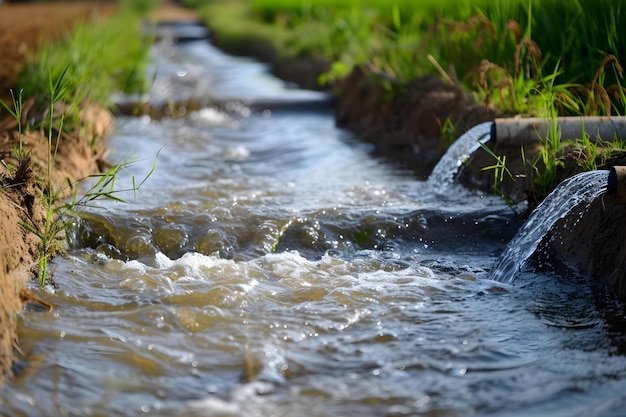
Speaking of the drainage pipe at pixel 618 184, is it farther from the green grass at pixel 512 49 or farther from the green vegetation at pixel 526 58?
the green grass at pixel 512 49

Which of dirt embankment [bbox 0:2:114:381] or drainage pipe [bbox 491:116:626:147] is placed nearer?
dirt embankment [bbox 0:2:114:381]

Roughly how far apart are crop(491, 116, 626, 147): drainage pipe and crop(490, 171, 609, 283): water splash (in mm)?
379

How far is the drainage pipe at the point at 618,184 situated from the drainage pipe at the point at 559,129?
898 millimetres

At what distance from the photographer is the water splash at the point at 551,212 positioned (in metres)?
3.50

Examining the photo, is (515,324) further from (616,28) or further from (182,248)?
(616,28)

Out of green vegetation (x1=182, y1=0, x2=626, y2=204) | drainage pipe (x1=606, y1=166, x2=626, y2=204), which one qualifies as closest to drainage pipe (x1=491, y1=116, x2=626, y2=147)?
green vegetation (x1=182, y1=0, x2=626, y2=204)

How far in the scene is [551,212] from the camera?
3627 mm

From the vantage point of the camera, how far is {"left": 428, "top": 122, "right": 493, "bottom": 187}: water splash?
4.66 meters

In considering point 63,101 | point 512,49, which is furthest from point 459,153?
point 63,101

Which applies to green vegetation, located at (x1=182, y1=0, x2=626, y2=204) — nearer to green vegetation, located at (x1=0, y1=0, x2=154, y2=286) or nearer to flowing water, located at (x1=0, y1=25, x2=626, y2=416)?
flowing water, located at (x1=0, y1=25, x2=626, y2=416)

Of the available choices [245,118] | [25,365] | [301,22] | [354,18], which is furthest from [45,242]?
[301,22]

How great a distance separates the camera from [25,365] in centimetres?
265

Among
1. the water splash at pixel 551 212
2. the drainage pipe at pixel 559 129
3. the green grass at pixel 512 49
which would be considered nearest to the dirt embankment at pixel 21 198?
the water splash at pixel 551 212

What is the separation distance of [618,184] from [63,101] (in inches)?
143
